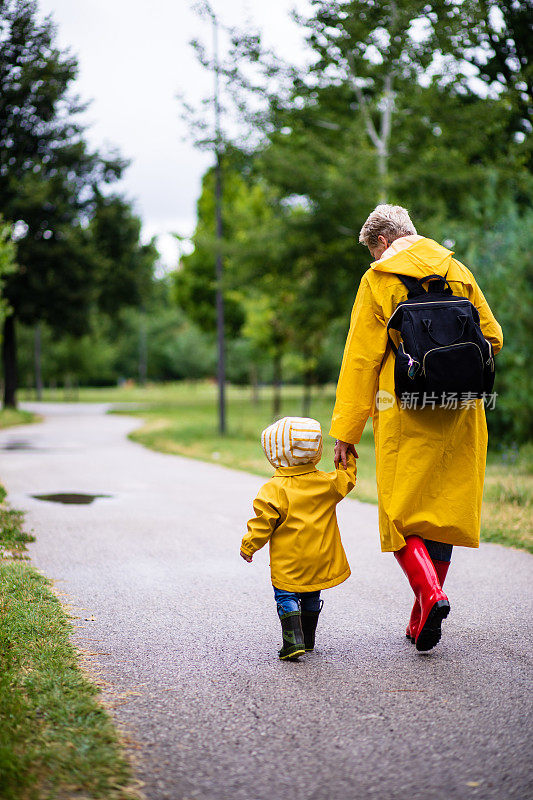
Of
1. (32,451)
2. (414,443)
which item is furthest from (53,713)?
(32,451)

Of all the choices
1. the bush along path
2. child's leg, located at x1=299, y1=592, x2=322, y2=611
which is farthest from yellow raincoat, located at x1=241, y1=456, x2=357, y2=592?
the bush along path

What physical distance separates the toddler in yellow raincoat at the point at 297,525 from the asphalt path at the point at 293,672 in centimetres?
28

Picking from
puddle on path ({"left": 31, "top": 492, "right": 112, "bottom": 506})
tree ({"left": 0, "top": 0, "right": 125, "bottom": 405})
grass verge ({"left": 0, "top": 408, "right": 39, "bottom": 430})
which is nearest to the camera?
puddle on path ({"left": 31, "top": 492, "right": 112, "bottom": 506})

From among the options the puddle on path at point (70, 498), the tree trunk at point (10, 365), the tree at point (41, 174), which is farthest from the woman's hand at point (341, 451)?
the tree trunk at point (10, 365)

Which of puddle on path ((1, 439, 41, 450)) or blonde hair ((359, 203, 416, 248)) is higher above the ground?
blonde hair ((359, 203, 416, 248))

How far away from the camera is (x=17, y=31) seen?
26641 millimetres

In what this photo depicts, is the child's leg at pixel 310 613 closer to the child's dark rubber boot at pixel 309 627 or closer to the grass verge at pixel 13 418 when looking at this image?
the child's dark rubber boot at pixel 309 627

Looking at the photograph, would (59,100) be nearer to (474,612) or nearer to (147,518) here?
(147,518)

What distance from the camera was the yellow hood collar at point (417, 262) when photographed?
3.50 m

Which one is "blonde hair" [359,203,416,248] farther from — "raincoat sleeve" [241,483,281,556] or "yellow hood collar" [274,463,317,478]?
"raincoat sleeve" [241,483,281,556]

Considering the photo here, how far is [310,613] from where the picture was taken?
3641mm

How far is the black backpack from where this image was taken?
327cm

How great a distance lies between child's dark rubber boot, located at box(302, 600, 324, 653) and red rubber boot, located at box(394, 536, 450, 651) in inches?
18.5

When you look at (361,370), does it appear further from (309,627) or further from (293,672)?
(293,672)
